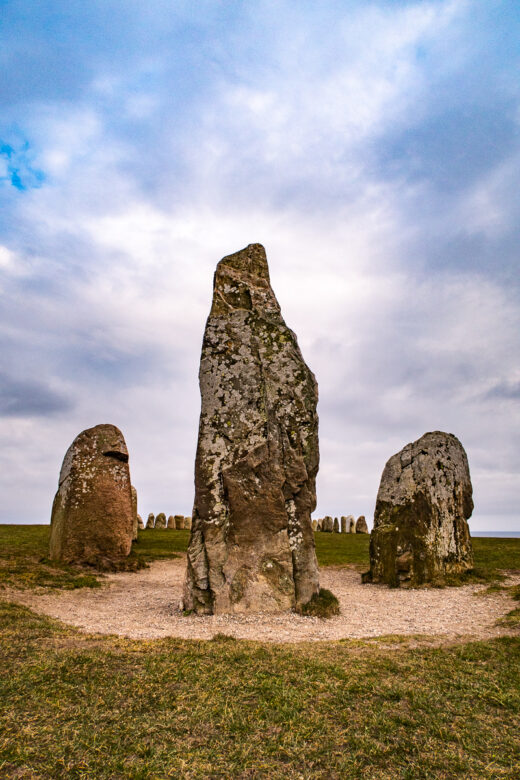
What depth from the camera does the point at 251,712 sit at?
430cm

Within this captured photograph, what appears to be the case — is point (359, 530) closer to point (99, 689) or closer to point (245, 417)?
point (245, 417)

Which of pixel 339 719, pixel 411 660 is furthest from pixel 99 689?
pixel 411 660

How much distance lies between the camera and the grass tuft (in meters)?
8.78

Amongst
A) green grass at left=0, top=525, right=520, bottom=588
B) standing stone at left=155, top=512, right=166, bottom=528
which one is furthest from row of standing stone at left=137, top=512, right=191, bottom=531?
green grass at left=0, top=525, right=520, bottom=588

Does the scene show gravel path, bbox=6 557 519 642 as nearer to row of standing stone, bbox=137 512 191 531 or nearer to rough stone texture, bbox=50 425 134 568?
rough stone texture, bbox=50 425 134 568

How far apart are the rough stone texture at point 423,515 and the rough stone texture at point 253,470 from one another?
4350 millimetres

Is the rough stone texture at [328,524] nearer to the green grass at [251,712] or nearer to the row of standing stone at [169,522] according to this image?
the row of standing stone at [169,522]

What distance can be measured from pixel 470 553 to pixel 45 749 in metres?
12.3

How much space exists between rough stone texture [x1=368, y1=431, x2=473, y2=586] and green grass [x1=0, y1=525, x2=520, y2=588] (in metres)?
0.83

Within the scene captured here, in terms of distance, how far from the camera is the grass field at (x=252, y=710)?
3.61 metres

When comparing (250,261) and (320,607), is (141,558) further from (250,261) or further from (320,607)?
(250,261)

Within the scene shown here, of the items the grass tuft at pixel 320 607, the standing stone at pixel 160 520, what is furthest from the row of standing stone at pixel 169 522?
the grass tuft at pixel 320 607

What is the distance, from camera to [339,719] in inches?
167

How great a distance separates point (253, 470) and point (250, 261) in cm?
465
